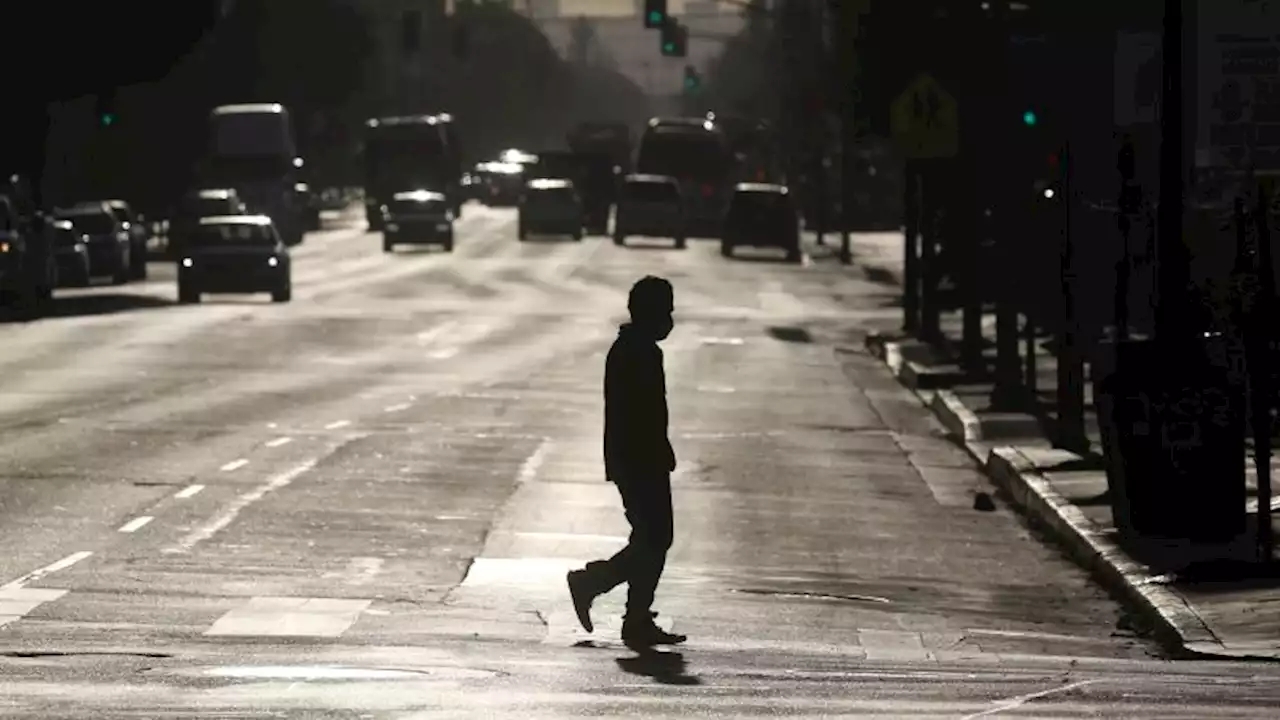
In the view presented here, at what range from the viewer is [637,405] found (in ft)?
50.6

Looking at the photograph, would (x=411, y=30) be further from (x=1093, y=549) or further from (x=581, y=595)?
(x=581, y=595)

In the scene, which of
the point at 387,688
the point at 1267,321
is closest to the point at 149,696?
the point at 387,688

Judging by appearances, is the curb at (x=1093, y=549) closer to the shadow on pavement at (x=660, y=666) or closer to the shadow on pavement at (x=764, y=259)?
the shadow on pavement at (x=660, y=666)

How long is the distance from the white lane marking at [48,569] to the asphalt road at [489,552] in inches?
1.9

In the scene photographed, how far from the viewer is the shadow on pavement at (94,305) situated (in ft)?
187

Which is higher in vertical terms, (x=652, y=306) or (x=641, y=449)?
(x=652, y=306)

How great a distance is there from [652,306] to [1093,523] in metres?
7.03

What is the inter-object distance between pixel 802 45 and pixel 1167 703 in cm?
9770

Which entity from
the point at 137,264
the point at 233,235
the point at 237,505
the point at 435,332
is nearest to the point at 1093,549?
the point at 237,505

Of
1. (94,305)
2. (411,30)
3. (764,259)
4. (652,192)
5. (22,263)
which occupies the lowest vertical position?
(764,259)

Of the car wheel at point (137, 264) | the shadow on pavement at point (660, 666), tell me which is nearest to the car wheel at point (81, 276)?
the car wheel at point (137, 264)

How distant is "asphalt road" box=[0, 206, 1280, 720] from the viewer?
13.1m

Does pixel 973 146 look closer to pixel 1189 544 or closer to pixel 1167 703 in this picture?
pixel 1189 544

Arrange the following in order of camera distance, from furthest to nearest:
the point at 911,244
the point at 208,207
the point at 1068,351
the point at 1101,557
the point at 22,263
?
1. the point at 208,207
2. the point at 22,263
3. the point at 911,244
4. the point at 1068,351
5. the point at 1101,557
